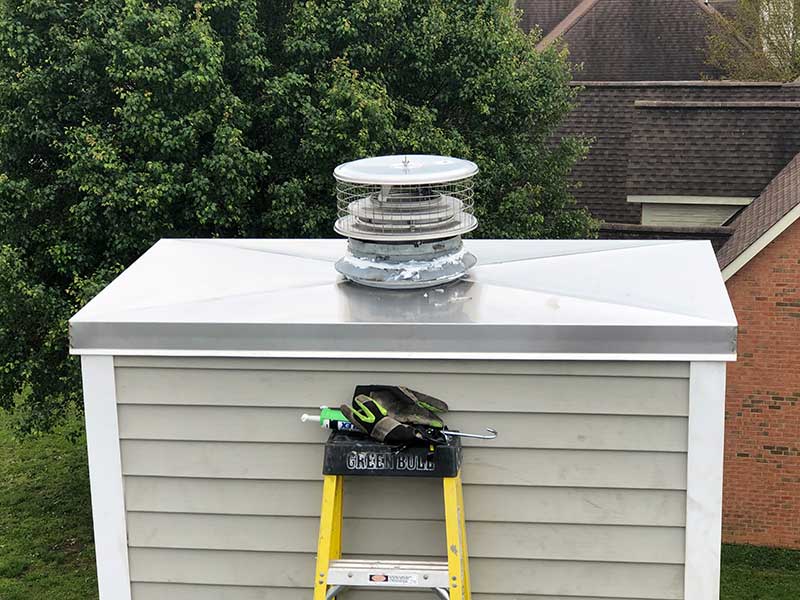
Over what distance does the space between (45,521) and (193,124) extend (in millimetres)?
6142

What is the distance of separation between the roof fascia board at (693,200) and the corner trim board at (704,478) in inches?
422

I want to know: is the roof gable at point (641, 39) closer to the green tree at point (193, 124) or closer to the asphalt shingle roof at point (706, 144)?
the asphalt shingle roof at point (706, 144)

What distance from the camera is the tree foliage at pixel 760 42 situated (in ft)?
82.0

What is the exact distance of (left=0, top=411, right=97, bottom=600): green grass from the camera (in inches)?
Answer: 489

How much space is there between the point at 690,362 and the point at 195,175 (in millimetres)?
7529

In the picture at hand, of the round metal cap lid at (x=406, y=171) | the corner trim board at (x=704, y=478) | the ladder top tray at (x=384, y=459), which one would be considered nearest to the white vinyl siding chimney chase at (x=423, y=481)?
the corner trim board at (x=704, y=478)

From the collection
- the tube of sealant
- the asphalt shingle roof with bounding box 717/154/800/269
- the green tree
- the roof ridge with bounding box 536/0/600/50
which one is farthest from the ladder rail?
the roof ridge with bounding box 536/0/600/50

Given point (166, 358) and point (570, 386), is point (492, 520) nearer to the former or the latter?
point (570, 386)

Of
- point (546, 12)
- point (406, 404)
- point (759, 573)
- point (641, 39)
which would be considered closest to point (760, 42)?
point (641, 39)

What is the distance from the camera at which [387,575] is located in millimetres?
4809

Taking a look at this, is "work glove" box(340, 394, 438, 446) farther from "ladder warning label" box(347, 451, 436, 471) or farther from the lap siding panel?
the lap siding panel

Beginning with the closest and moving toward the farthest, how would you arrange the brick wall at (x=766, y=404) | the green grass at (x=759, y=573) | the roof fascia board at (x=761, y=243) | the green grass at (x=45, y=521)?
the roof fascia board at (x=761, y=243), the brick wall at (x=766, y=404), the green grass at (x=759, y=573), the green grass at (x=45, y=521)

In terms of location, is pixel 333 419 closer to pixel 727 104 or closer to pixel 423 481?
pixel 423 481

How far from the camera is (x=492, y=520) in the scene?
5.01 meters
